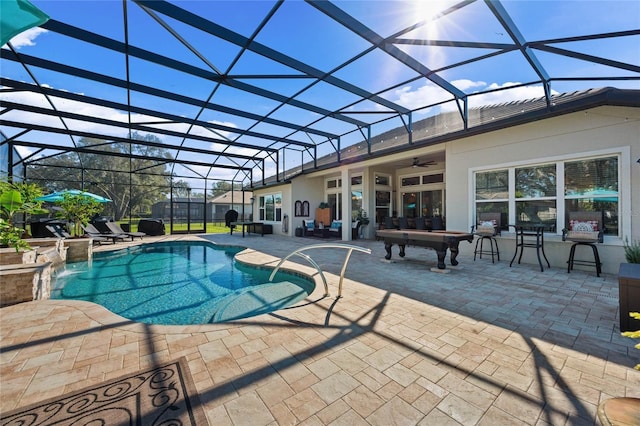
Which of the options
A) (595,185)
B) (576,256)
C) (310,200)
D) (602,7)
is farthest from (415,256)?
(310,200)

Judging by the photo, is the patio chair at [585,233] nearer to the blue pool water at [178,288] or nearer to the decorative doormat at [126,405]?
Answer: the blue pool water at [178,288]

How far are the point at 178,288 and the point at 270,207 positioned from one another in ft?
36.8

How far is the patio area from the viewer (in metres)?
1.79

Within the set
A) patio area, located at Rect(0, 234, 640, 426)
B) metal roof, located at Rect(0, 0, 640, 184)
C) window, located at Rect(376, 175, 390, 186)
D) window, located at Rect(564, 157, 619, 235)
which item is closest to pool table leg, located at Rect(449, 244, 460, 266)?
patio area, located at Rect(0, 234, 640, 426)

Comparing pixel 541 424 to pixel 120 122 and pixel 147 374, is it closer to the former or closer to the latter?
pixel 147 374

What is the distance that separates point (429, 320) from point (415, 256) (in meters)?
4.86

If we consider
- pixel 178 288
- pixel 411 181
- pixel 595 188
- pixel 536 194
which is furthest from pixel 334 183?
pixel 595 188

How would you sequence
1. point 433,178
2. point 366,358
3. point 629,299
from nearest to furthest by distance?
1. point 366,358
2. point 629,299
3. point 433,178

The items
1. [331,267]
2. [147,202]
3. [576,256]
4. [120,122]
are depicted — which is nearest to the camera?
[576,256]

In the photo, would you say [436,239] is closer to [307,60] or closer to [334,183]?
[307,60]

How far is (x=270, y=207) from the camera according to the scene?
16812mm

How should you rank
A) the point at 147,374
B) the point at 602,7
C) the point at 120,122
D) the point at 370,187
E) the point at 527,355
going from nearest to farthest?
the point at 147,374 < the point at 527,355 < the point at 602,7 < the point at 120,122 < the point at 370,187

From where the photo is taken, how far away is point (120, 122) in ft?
28.8

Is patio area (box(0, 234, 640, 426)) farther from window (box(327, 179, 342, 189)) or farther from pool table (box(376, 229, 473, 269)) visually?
window (box(327, 179, 342, 189))
